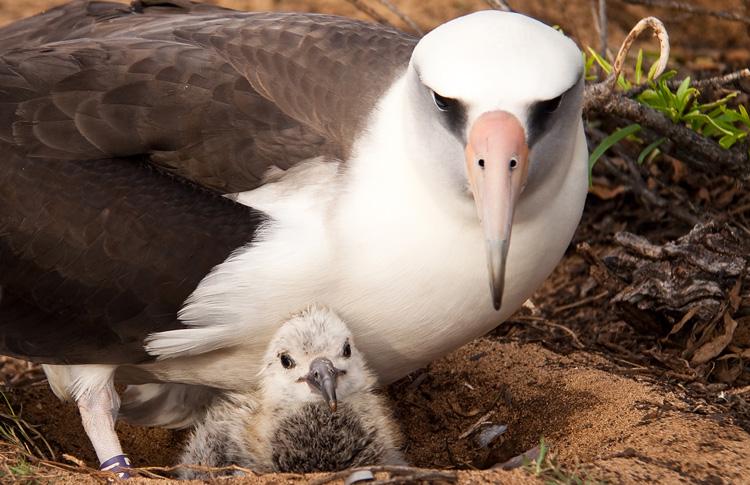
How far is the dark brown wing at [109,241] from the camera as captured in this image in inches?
185

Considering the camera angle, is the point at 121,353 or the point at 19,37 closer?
the point at 121,353

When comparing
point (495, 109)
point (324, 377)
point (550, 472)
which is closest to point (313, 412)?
point (324, 377)

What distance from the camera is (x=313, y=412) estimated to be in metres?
4.74

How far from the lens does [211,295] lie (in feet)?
15.3

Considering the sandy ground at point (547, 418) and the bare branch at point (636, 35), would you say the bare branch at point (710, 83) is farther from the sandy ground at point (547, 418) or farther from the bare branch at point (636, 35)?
the sandy ground at point (547, 418)

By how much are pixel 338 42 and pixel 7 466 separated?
2.12 metres

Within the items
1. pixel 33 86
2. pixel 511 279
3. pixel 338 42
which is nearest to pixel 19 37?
pixel 33 86

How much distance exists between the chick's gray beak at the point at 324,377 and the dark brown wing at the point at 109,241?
0.54 meters

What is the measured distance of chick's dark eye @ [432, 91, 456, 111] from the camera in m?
4.22

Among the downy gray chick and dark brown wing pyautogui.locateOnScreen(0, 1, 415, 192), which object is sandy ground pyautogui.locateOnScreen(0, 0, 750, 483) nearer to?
the downy gray chick

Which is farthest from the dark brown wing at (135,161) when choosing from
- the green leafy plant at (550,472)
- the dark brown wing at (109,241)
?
the green leafy plant at (550,472)

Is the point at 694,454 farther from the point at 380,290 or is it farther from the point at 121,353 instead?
the point at 121,353

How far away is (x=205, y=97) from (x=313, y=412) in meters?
1.29

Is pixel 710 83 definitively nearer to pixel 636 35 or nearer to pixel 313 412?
pixel 636 35
